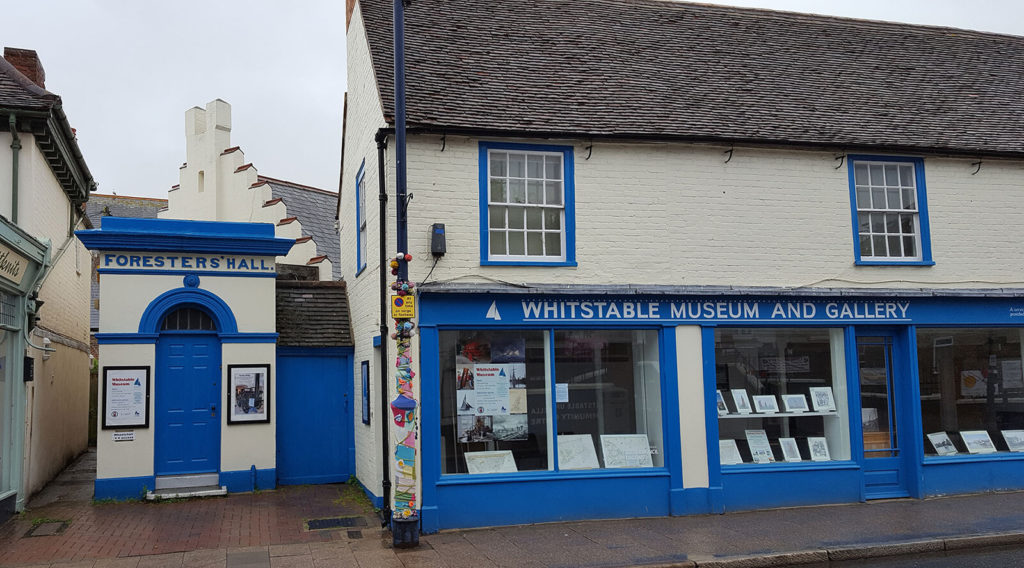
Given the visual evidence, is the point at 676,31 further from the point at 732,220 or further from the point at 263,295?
the point at 263,295

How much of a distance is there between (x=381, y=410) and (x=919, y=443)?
7.97 metres

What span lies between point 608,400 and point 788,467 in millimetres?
2780

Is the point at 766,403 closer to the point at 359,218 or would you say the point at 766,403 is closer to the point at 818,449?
the point at 818,449

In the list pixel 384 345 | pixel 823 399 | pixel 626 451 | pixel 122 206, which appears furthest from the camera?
pixel 122 206

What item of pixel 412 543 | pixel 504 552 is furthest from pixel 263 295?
pixel 504 552

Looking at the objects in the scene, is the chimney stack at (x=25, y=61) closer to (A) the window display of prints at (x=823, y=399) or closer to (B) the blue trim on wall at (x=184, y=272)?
(B) the blue trim on wall at (x=184, y=272)

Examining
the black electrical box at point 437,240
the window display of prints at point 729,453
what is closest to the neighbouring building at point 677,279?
the window display of prints at point 729,453

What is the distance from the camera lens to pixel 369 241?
39.8 feet

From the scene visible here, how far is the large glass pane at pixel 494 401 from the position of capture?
10.6 metres

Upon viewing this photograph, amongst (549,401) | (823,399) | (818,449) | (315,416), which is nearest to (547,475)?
(549,401)

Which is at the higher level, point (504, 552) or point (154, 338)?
point (154, 338)

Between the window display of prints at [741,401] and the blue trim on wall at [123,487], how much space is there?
8.84 metres

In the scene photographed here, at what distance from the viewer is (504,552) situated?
8.92 meters

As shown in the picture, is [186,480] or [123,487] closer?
[123,487]
